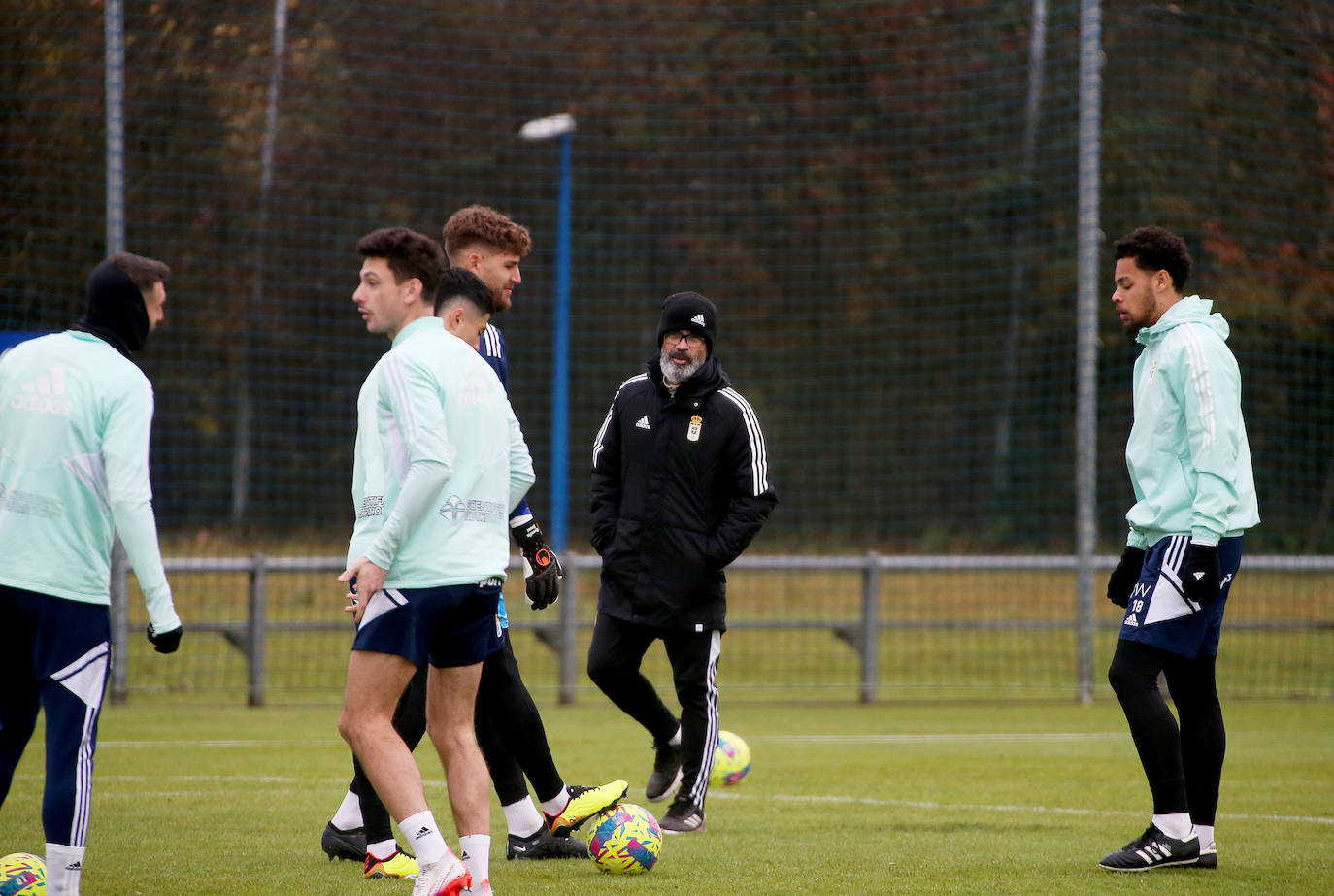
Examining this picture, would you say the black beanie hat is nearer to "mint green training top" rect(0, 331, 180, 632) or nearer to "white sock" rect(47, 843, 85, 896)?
"mint green training top" rect(0, 331, 180, 632)

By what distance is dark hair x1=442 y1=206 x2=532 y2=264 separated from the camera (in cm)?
601

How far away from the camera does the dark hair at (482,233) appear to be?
601cm

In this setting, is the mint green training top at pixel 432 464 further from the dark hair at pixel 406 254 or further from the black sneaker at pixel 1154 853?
the black sneaker at pixel 1154 853

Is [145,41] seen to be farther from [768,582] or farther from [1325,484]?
[1325,484]

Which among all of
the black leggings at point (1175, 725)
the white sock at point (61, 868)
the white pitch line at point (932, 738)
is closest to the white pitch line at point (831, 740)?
the white pitch line at point (932, 738)

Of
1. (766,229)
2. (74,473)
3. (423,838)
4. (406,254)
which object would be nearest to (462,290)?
(406,254)

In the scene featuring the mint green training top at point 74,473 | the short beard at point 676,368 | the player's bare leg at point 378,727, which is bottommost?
the player's bare leg at point 378,727

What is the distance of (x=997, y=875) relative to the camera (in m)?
5.51

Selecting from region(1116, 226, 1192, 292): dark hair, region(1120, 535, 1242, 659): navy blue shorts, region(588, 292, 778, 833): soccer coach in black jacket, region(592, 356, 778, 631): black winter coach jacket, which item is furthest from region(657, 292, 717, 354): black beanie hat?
Answer: region(1120, 535, 1242, 659): navy blue shorts

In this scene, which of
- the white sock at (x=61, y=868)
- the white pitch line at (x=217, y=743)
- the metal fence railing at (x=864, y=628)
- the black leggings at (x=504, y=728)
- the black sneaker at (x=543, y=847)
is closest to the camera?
the white sock at (x=61, y=868)

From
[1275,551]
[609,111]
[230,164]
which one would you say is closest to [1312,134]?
[1275,551]

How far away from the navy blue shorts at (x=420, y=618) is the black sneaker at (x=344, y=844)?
1.42 m

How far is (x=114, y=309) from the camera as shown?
15.4 ft

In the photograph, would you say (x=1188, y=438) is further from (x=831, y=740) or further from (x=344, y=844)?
(x=831, y=740)
